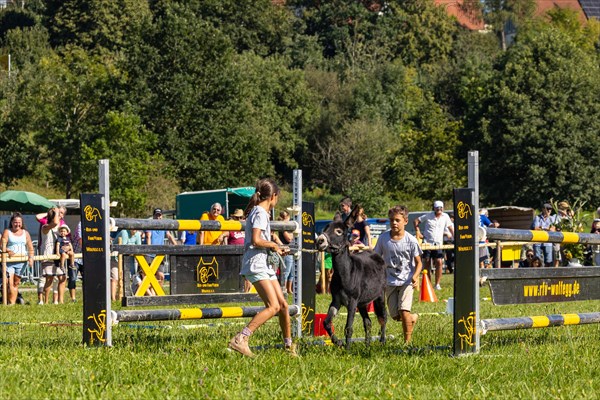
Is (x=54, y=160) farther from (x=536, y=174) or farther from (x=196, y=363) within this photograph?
(x=196, y=363)

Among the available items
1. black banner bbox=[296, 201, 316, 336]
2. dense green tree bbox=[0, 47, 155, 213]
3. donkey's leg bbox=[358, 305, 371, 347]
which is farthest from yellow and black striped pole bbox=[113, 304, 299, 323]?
dense green tree bbox=[0, 47, 155, 213]

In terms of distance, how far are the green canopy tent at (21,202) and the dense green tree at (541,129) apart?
32.2 metres

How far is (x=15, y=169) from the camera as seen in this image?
71.2 metres

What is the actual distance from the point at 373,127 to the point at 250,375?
72.5 metres

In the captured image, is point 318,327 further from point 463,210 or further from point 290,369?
point 290,369

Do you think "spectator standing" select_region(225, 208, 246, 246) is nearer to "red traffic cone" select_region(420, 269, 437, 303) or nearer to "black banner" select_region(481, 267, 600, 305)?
"red traffic cone" select_region(420, 269, 437, 303)

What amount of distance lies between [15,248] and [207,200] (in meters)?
19.2

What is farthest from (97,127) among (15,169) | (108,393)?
(108,393)

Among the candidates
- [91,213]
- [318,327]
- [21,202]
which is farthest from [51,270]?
[21,202]

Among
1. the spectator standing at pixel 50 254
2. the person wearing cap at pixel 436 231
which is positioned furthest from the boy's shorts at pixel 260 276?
the person wearing cap at pixel 436 231

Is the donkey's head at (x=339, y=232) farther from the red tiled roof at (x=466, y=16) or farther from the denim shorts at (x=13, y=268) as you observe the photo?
the red tiled roof at (x=466, y=16)

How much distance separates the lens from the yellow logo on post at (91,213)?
442 inches

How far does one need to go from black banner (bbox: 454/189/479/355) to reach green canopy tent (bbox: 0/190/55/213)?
2917 cm

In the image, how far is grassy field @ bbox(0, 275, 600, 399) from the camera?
8234mm
